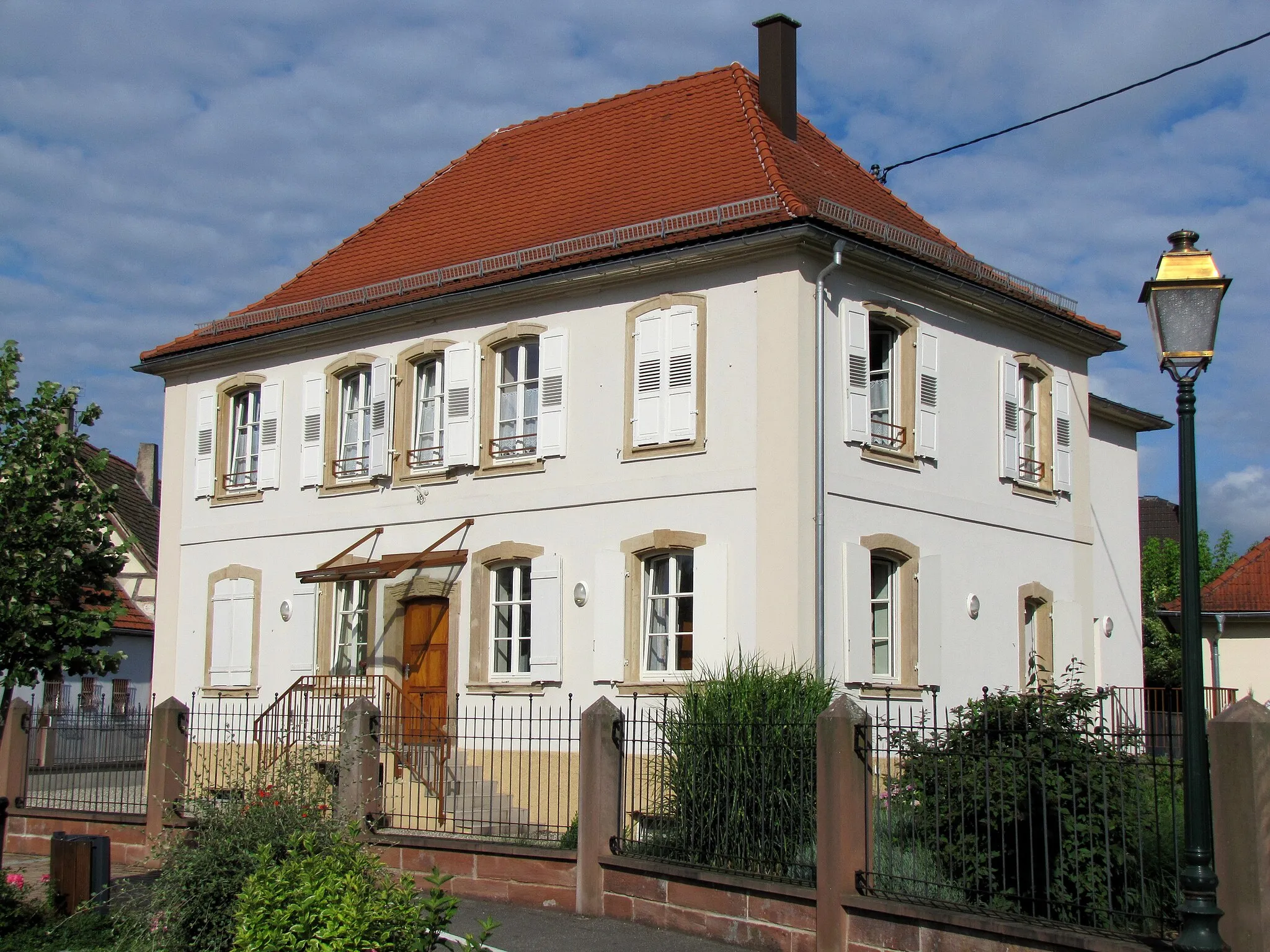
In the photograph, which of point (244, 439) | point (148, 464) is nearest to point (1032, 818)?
point (244, 439)

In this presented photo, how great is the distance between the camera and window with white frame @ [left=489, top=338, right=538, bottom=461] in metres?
18.9

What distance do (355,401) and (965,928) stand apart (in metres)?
13.8

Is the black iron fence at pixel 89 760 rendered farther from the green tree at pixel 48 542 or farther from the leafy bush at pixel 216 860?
the leafy bush at pixel 216 860

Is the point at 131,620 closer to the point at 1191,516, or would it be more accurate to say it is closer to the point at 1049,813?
the point at 1049,813

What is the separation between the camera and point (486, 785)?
1814 cm

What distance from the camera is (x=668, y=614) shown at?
56.7 ft

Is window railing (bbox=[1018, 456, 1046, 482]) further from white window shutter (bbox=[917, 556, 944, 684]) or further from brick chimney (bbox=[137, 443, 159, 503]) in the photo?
brick chimney (bbox=[137, 443, 159, 503])

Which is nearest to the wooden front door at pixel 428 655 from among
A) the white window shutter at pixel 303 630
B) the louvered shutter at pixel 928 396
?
the white window shutter at pixel 303 630

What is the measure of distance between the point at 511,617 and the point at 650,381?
3.74 meters

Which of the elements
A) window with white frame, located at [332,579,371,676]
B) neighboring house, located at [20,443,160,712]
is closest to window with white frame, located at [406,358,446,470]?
window with white frame, located at [332,579,371,676]

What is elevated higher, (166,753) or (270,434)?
(270,434)

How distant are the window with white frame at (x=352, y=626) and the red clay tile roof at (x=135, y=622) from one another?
12385 mm

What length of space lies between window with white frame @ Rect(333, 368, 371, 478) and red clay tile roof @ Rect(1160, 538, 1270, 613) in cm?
1630

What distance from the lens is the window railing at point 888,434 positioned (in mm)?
17438
